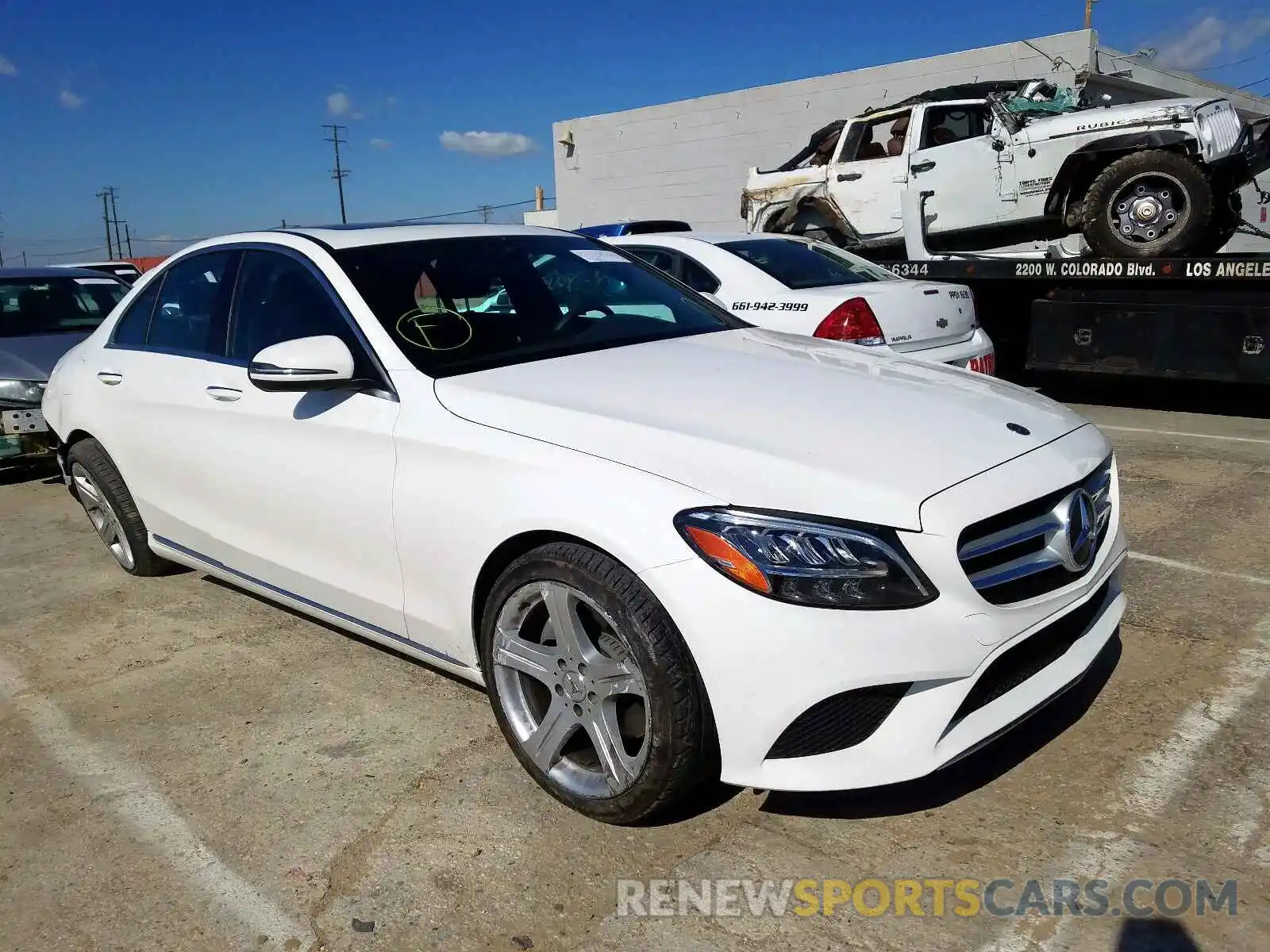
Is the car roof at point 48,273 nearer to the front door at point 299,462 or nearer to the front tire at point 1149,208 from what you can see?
the front door at point 299,462

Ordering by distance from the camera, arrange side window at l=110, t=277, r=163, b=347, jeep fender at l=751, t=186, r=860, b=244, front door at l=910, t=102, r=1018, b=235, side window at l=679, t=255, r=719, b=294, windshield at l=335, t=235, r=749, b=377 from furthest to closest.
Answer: jeep fender at l=751, t=186, r=860, b=244
front door at l=910, t=102, r=1018, b=235
side window at l=679, t=255, r=719, b=294
side window at l=110, t=277, r=163, b=347
windshield at l=335, t=235, r=749, b=377

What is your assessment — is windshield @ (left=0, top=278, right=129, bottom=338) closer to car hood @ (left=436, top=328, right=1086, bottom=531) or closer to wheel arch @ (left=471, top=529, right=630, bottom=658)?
car hood @ (left=436, top=328, right=1086, bottom=531)

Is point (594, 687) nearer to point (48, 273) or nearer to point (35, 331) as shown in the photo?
point (35, 331)

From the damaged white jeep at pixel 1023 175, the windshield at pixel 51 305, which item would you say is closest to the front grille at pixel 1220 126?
the damaged white jeep at pixel 1023 175

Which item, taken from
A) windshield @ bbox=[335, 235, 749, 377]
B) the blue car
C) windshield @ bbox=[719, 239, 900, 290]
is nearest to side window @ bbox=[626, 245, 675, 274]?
windshield @ bbox=[719, 239, 900, 290]

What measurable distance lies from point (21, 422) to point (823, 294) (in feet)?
17.0

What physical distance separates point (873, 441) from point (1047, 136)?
308 inches

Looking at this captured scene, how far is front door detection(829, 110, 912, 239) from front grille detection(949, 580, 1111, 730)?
8.56m

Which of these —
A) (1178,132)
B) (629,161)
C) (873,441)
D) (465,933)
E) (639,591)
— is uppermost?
(629,161)

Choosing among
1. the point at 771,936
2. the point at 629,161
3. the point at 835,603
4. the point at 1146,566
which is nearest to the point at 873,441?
the point at 835,603

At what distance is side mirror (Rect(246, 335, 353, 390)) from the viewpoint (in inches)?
122

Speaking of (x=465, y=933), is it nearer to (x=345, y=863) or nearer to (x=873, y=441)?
(x=345, y=863)

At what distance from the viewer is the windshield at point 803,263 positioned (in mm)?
6887

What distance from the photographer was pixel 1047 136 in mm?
9195
